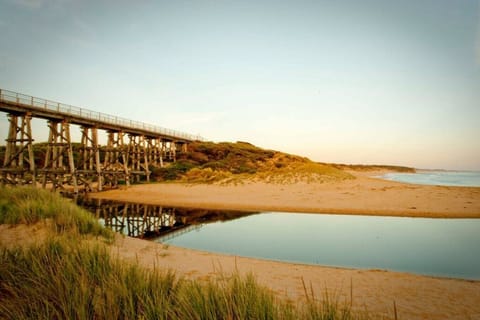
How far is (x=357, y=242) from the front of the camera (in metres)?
9.48

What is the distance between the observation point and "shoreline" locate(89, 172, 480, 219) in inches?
591

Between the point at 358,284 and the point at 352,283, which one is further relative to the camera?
the point at 352,283

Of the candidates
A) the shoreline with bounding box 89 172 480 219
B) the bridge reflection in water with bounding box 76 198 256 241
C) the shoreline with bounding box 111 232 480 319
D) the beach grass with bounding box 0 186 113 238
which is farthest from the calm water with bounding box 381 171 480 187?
the beach grass with bounding box 0 186 113 238

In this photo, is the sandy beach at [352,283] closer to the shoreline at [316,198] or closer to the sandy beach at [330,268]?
the sandy beach at [330,268]

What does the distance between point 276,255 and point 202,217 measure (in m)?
7.06

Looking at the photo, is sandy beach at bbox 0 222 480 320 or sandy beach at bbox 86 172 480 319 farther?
sandy beach at bbox 86 172 480 319

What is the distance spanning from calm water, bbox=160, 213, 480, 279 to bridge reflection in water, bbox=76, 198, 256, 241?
102 cm

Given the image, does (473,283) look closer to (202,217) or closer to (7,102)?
(202,217)

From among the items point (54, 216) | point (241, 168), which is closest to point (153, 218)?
point (54, 216)

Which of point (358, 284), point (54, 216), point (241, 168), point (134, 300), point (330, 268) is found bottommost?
point (330, 268)

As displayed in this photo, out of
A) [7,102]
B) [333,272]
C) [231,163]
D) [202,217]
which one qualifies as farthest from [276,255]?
[231,163]

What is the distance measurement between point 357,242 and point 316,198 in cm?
965

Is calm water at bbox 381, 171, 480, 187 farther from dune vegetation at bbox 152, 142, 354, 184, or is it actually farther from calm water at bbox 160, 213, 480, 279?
calm water at bbox 160, 213, 480, 279

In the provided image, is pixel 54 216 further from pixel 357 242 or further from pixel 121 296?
pixel 357 242
